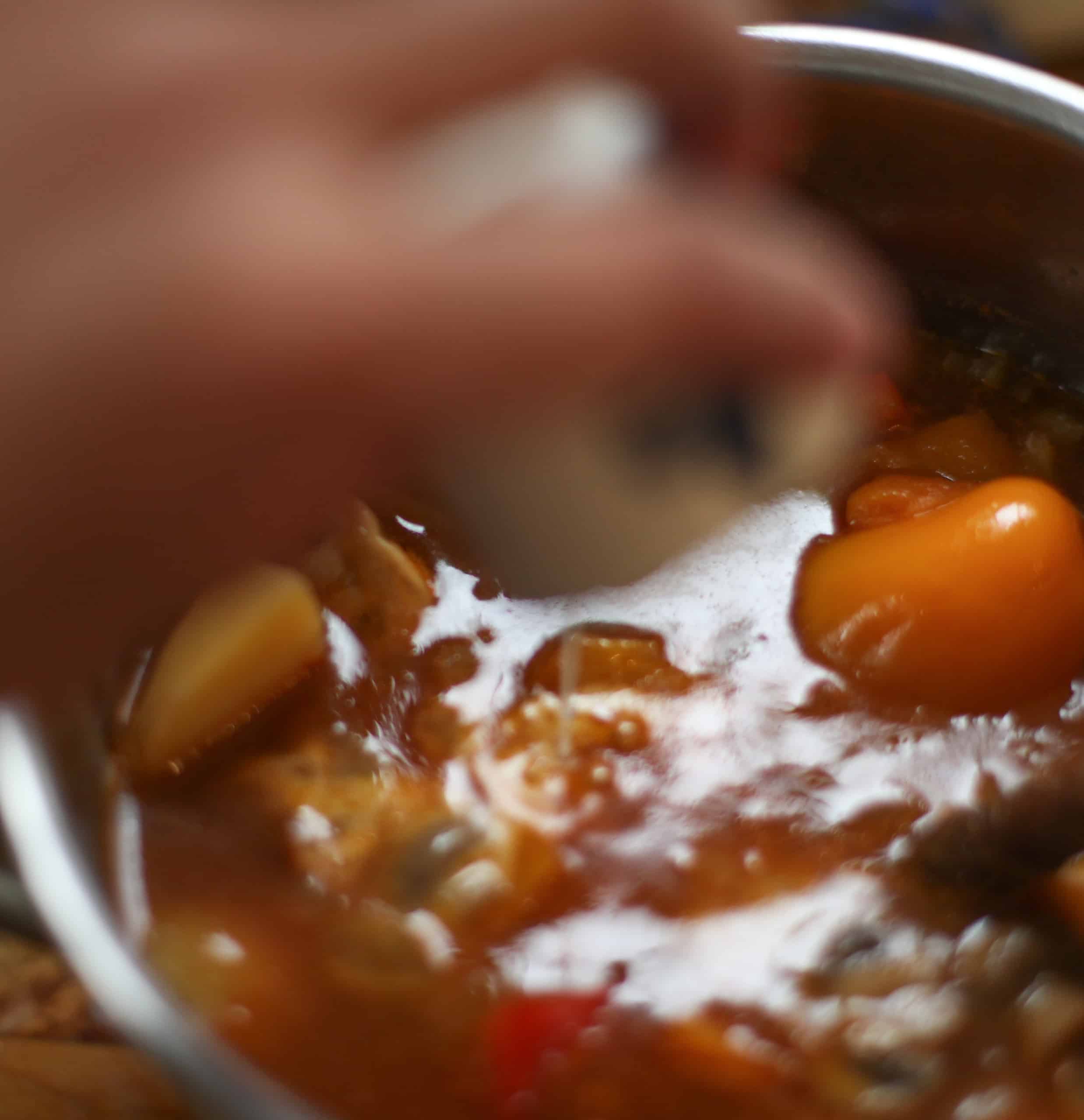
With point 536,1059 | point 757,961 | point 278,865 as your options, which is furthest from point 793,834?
point 278,865

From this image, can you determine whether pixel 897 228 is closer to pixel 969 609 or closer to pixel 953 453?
pixel 953 453

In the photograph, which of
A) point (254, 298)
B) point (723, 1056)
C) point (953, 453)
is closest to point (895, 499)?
point (953, 453)

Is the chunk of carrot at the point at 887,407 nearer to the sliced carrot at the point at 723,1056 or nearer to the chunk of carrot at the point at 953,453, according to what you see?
the chunk of carrot at the point at 953,453

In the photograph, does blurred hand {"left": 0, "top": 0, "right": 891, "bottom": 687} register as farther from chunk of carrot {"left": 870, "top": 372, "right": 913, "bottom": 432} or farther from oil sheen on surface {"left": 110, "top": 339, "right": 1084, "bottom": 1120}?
chunk of carrot {"left": 870, "top": 372, "right": 913, "bottom": 432}

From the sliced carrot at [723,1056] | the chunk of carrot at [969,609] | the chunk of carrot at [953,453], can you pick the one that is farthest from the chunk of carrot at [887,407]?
the sliced carrot at [723,1056]

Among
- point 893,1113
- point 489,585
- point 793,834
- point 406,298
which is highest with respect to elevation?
point 489,585

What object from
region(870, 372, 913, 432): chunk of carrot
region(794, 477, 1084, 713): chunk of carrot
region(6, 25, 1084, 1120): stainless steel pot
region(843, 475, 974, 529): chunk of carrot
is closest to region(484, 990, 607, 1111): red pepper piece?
region(6, 25, 1084, 1120): stainless steel pot

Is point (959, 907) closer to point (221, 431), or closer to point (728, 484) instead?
point (728, 484)
